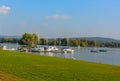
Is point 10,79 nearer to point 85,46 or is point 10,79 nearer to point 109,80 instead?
point 109,80

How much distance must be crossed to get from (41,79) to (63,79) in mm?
1356

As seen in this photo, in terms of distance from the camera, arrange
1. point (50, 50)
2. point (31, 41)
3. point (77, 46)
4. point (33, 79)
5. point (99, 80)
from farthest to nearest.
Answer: point (77, 46)
point (31, 41)
point (50, 50)
point (99, 80)
point (33, 79)

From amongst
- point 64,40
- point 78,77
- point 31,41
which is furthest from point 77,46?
point 78,77

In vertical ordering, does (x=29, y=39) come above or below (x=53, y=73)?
above

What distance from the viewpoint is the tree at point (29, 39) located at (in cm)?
14462

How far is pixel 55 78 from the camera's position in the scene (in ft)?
61.4

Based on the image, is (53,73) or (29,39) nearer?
(53,73)

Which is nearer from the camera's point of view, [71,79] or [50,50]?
[71,79]

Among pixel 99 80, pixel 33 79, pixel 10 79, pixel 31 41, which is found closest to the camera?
pixel 10 79

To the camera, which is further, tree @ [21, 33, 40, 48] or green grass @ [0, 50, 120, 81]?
tree @ [21, 33, 40, 48]

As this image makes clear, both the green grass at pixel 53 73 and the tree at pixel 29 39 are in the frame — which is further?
the tree at pixel 29 39

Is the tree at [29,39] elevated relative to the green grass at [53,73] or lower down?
elevated

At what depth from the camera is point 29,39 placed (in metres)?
144

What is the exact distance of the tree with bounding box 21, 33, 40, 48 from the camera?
145m
